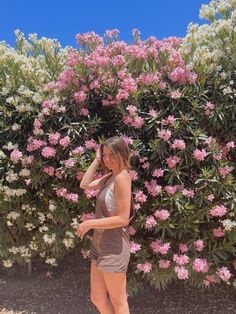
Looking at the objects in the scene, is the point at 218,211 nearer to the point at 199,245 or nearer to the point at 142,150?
the point at 199,245

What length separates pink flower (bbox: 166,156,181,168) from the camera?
458cm

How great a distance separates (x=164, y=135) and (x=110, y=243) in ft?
4.90

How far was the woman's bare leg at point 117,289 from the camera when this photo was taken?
349 centimetres

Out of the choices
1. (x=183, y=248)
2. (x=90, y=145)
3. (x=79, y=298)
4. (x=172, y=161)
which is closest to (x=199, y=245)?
(x=183, y=248)

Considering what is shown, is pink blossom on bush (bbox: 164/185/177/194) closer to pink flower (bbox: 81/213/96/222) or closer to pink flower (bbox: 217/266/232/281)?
pink flower (bbox: 81/213/96/222)

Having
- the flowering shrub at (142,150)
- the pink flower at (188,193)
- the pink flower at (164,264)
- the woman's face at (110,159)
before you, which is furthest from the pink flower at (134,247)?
the woman's face at (110,159)

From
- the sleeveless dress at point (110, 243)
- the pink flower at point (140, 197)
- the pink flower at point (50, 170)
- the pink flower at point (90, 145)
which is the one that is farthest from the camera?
the pink flower at point (50, 170)

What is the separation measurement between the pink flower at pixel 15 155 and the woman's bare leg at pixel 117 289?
6.43 ft

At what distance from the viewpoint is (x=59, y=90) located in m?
5.11

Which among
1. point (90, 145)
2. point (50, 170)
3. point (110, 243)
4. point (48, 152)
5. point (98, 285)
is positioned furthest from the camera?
point (50, 170)

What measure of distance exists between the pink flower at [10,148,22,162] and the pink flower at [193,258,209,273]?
2.14 m

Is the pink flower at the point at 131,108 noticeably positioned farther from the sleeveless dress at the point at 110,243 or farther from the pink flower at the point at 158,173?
the sleeveless dress at the point at 110,243

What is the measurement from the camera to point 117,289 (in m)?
3.54

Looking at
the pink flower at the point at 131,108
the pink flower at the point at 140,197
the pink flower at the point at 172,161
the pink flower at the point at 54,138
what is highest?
the pink flower at the point at 131,108
